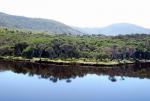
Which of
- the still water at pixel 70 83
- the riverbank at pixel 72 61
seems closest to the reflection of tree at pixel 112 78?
the still water at pixel 70 83

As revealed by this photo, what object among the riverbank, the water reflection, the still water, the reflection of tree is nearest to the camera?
the still water

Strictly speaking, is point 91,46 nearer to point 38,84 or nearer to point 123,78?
point 123,78

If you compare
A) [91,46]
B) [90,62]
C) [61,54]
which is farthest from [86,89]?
[91,46]

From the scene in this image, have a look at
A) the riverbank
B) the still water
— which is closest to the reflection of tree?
the still water

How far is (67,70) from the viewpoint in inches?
4535

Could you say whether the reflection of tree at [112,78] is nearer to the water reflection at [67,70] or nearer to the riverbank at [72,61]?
the water reflection at [67,70]

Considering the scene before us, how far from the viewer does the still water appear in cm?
7231

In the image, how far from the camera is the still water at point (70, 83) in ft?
237

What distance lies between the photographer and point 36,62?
13125 centimetres

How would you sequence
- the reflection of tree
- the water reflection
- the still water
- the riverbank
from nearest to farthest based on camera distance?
the still water
the reflection of tree
the water reflection
the riverbank

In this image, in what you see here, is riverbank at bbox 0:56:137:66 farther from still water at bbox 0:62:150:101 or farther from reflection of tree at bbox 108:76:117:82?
reflection of tree at bbox 108:76:117:82

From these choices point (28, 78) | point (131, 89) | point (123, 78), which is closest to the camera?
point (131, 89)

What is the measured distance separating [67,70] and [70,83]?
22.4m

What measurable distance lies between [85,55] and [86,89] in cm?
6710
